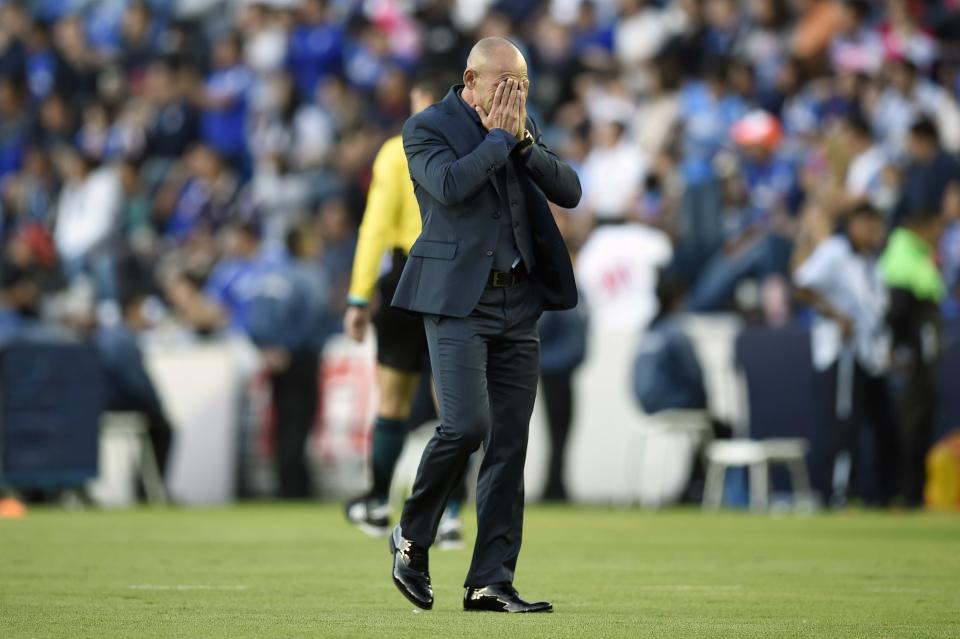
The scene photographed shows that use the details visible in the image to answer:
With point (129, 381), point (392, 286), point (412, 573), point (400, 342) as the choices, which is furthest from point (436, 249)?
point (129, 381)

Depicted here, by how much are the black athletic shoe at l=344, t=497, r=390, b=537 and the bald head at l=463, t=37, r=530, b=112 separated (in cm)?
450

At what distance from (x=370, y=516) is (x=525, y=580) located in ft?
7.84

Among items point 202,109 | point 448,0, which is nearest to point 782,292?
point 448,0

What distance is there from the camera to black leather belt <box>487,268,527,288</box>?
7.51m

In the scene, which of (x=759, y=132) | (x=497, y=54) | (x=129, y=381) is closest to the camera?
(x=497, y=54)

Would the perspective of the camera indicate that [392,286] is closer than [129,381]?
Yes

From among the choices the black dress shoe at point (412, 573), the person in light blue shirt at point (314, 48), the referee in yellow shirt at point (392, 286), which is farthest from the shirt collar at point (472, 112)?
the person in light blue shirt at point (314, 48)

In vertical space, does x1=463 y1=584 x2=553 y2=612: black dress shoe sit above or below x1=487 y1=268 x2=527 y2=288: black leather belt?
below

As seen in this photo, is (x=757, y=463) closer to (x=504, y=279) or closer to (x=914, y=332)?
(x=914, y=332)

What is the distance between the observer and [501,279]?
7527 millimetres

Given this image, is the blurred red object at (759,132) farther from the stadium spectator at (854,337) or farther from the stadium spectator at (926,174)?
the stadium spectator at (854,337)

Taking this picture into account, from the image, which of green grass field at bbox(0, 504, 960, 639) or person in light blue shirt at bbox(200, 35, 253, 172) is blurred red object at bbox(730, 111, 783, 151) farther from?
person in light blue shirt at bbox(200, 35, 253, 172)

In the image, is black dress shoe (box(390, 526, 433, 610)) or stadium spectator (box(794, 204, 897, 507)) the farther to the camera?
stadium spectator (box(794, 204, 897, 507))

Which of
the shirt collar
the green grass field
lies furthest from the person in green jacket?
the shirt collar
